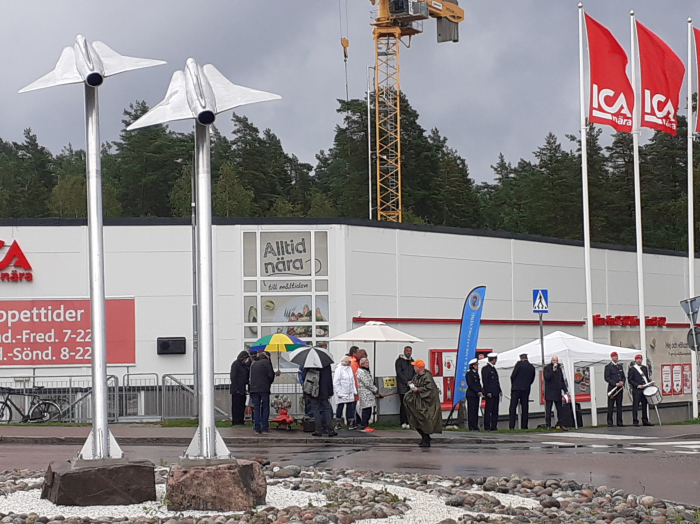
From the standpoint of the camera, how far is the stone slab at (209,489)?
29.2ft

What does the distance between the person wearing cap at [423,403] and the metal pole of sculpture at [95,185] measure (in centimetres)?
846

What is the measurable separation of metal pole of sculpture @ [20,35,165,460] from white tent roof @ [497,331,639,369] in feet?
55.2

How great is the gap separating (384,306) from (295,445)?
9.29 m

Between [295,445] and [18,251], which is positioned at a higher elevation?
[18,251]

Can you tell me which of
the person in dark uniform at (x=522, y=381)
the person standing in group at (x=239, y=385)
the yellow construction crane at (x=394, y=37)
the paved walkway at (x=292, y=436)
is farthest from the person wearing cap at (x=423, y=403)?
the yellow construction crane at (x=394, y=37)

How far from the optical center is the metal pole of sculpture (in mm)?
9664

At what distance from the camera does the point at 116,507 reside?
912cm

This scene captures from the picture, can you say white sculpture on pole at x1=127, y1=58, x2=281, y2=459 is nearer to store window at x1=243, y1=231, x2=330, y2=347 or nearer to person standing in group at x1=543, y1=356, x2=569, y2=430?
person standing in group at x1=543, y1=356, x2=569, y2=430

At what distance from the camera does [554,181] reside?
8575 cm

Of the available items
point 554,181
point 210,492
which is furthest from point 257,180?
point 210,492

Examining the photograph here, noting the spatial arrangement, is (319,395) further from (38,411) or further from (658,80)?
(658,80)

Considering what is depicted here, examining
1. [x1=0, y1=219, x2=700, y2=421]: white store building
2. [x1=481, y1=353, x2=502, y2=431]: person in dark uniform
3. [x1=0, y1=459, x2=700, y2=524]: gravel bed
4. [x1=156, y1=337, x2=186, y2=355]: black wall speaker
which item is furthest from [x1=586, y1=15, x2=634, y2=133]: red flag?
[x1=0, y1=459, x2=700, y2=524]: gravel bed

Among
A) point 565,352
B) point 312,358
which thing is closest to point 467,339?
point 565,352

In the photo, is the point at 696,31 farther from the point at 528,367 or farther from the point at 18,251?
the point at 18,251
